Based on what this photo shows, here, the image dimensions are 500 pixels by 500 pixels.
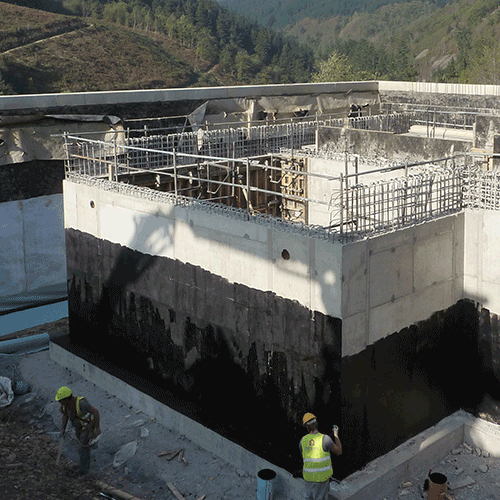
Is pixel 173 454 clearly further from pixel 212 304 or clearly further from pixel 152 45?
pixel 152 45

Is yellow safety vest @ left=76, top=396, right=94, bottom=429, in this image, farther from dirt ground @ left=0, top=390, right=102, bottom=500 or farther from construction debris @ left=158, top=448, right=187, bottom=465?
construction debris @ left=158, top=448, right=187, bottom=465

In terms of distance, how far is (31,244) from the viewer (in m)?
18.7

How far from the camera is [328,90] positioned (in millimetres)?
26109

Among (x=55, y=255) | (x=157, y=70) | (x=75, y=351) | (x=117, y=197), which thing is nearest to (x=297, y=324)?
(x=117, y=197)

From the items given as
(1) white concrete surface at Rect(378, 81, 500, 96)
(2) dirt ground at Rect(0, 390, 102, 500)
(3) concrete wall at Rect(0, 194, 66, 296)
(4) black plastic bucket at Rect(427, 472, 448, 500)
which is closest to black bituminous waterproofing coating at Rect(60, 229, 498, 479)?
(4) black plastic bucket at Rect(427, 472, 448, 500)

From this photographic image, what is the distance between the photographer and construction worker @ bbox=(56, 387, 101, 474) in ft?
35.8

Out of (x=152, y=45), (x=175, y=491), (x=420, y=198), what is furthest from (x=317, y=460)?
(x=152, y=45)

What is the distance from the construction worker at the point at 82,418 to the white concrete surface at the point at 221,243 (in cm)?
284

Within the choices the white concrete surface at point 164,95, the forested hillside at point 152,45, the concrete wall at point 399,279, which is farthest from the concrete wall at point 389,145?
the forested hillside at point 152,45

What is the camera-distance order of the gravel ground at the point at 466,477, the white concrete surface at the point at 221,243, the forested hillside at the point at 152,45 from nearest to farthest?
the white concrete surface at the point at 221,243, the gravel ground at the point at 466,477, the forested hillside at the point at 152,45

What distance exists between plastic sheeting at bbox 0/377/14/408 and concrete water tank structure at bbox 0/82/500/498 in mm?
1798

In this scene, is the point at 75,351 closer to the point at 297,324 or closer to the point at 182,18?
the point at 297,324

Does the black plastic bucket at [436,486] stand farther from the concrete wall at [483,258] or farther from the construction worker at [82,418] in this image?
the construction worker at [82,418]

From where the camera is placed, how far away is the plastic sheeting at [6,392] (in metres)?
13.4
